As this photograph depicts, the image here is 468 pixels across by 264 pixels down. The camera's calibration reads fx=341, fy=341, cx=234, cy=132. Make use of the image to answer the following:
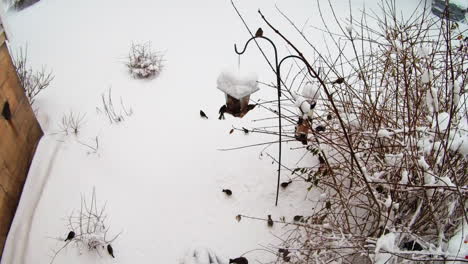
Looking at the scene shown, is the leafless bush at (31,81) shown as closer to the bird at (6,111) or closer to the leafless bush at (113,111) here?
the leafless bush at (113,111)

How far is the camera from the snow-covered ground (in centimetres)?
330

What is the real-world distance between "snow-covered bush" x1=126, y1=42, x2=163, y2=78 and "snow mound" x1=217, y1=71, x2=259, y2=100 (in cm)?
296

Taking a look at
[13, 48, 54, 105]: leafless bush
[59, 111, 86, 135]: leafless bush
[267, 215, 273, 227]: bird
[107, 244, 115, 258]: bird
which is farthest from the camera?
[13, 48, 54, 105]: leafless bush

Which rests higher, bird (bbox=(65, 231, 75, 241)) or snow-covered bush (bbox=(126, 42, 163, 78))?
snow-covered bush (bbox=(126, 42, 163, 78))

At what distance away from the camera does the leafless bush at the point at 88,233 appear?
3125 millimetres

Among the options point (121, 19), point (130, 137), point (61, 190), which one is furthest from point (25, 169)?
point (121, 19)

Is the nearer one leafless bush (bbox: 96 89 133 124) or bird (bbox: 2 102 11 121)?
bird (bbox: 2 102 11 121)

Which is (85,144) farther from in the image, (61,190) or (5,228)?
(5,228)

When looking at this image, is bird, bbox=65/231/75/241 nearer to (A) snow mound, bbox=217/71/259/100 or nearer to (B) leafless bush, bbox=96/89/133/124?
(B) leafless bush, bbox=96/89/133/124

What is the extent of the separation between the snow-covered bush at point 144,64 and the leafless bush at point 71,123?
999 mm

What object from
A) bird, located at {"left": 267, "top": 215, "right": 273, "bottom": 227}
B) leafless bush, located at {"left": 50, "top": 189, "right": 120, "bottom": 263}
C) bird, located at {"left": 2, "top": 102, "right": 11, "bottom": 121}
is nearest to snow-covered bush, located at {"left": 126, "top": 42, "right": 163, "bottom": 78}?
bird, located at {"left": 2, "top": 102, "right": 11, "bottom": 121}

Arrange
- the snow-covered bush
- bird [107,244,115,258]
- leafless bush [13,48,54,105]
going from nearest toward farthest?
bird [107,244,115,258]
leafless bush [13,48,54,105]
the snow-covered bush

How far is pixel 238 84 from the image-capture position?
215cm

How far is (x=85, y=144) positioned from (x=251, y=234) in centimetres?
223
